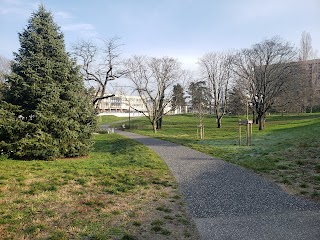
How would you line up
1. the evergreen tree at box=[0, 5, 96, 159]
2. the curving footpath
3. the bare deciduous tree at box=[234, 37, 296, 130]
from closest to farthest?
the curving footpath, the evergreen tree at box=[0, 5, 96, 159], the bare deciduous tree at box=[234, 37, 296, 130]

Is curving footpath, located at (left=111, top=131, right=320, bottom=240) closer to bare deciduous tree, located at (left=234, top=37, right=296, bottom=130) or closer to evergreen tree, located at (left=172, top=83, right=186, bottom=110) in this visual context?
bare deciduous tree, located at (left=234, top=37, right=296, bottom=130)

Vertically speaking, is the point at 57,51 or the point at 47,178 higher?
the point at 57,51

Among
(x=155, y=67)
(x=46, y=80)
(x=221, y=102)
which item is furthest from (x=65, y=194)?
(x=221, y=102)

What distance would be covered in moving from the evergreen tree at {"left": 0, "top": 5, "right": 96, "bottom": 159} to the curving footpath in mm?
5212

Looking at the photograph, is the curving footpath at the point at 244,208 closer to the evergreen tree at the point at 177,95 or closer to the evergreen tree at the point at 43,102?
the evergreen tree at the point at 43,102

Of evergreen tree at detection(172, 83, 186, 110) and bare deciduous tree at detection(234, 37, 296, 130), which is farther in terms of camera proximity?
evergreen tree at detection(172, 83, 186, 110)

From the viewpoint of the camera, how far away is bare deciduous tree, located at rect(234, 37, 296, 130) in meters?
27.6

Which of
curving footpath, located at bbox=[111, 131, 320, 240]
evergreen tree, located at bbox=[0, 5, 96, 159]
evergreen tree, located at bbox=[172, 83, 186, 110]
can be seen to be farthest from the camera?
evergreen tree, located at bbox=[172, 83, 186, 110]

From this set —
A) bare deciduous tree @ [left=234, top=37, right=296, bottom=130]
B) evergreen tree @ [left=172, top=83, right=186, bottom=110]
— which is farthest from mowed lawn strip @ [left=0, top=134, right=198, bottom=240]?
evergreen tree @ [left=172, top=83, right=186, bottom=110]

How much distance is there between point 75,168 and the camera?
852 cm

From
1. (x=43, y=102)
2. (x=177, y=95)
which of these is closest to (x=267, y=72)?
(x=177, y=95)

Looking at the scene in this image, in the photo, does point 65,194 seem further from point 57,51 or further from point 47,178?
point 57,51

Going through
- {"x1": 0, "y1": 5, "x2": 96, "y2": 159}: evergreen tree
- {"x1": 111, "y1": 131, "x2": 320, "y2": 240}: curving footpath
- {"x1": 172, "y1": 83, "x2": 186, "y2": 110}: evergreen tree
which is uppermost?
{"x1": 172, "y1": 83, "x2": 186, "y2": 110}: evergreen tree

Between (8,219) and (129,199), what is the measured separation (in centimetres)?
224
